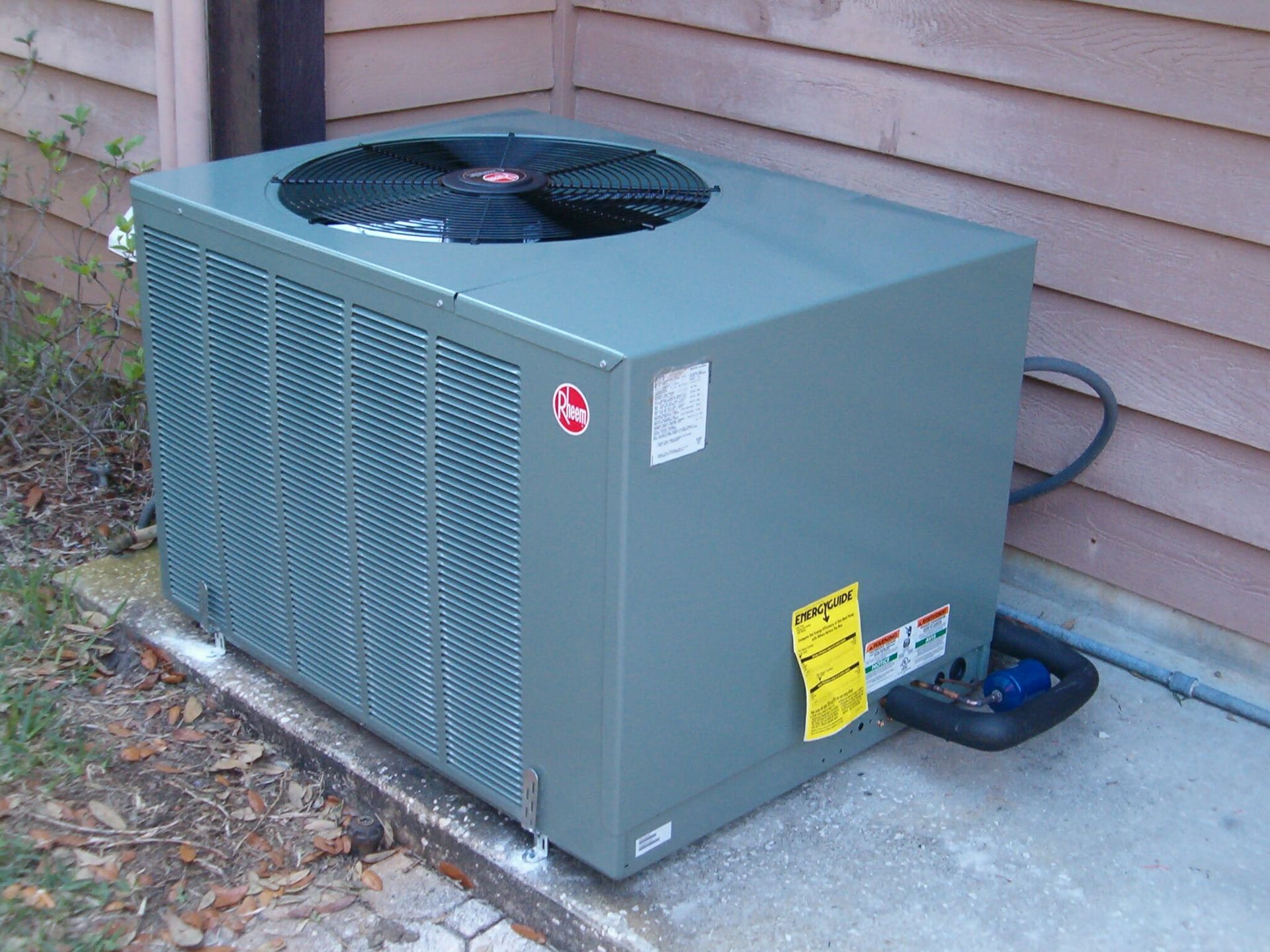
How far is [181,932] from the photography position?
1.95 metres

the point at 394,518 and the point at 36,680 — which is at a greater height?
the point at 394,518

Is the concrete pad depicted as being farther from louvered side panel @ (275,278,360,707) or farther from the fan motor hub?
the fan motor hub

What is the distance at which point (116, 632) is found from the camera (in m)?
2.57

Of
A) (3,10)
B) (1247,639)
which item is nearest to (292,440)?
(1247,639)

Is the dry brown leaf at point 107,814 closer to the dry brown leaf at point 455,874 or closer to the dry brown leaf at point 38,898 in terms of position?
the dry brown leaf at point 38,898

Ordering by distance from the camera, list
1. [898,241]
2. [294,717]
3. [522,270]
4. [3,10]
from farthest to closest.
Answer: [3,10], [294,717], [898,241], [522,270]

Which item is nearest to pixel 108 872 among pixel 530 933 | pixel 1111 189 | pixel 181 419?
pixel 530 933

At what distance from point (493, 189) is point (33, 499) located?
1440 mm

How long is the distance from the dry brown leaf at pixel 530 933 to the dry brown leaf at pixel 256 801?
18.7 inches

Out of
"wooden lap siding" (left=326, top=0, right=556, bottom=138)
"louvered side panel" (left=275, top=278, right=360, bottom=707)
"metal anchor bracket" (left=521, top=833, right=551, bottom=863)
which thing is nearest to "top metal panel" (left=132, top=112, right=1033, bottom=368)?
"louvered side panel" (left=275, top=278, right=360, bottom=707)

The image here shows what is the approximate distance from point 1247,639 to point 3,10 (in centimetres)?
299

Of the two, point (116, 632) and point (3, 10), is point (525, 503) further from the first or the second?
point (3, 10)

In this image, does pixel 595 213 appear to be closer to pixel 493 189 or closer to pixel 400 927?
pixel 493 189

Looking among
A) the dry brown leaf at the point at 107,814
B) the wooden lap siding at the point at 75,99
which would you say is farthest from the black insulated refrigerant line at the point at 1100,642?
the wooden lap siding at the point at 75,99
